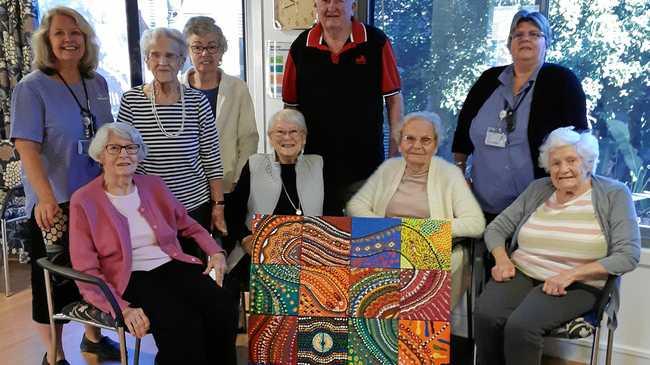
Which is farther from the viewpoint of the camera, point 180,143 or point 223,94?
point 223,94

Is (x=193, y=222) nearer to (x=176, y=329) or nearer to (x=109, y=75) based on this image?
(x=176, y=329)

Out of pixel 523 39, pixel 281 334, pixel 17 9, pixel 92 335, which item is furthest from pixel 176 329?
pixel 17 9

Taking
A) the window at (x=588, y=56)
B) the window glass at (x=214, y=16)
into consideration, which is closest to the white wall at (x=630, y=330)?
the window at (x=588, y=56)

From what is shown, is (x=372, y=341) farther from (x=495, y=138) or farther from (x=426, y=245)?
(x=495, y=138)

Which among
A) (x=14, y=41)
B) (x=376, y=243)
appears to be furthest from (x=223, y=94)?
(x=14, y=41)

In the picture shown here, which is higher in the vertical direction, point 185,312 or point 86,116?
point 86,116

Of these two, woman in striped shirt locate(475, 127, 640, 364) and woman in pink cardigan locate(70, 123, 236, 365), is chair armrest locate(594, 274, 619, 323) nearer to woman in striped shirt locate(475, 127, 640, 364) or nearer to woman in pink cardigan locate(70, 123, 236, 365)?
woman in striped shirt locate(475, 127, 640, 364)

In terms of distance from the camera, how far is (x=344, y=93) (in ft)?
8.61

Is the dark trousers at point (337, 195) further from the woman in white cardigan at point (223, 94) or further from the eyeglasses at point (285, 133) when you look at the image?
the woman in white cardigan at point (223, 94)

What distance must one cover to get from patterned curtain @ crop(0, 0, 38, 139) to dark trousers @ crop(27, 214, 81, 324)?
2.16 meters

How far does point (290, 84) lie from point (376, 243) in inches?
40.9

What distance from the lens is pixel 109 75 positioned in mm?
4535

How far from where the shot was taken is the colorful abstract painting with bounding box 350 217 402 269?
2137mm

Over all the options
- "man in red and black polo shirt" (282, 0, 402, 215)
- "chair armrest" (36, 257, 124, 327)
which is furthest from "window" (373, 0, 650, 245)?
"chair armrest" (36, 257, 124, 327)
